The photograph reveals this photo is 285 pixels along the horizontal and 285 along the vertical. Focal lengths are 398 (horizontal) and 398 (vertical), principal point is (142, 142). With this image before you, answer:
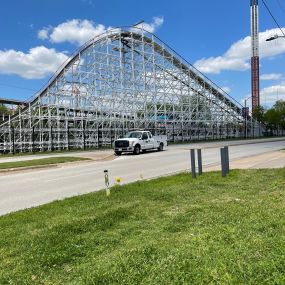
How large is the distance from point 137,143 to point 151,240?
26970mm

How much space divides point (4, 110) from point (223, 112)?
39.4m

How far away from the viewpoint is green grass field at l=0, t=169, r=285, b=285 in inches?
165

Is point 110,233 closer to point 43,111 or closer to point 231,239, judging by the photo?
point 231,239

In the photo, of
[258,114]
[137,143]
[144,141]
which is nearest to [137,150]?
[137,143]

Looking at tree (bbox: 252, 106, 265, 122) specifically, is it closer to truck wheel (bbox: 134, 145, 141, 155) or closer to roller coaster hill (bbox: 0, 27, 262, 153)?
roller coaster hill (bbox: 0, 27, 262, 153)

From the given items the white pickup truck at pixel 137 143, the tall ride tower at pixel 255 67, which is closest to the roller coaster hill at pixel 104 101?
the white pickup truck at pixel 137 143

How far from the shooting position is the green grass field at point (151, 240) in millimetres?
4184

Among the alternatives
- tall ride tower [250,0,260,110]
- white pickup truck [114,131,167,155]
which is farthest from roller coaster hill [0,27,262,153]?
tall ride tower [250,0,260,110]

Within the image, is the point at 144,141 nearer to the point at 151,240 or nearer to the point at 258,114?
the point at 151,240

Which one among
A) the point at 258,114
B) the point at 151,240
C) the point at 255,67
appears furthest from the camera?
the point at 255,67

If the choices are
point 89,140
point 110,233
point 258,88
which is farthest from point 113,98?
point 258,88

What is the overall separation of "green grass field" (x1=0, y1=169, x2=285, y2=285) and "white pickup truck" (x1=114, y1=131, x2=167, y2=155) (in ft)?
73.0

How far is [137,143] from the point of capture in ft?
107

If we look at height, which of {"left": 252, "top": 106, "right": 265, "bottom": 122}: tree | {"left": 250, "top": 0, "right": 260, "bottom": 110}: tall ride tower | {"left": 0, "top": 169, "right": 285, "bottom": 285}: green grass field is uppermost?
{"left": 250, "top": 0, "right": 260, "bottom": 110}: tall ride tower
